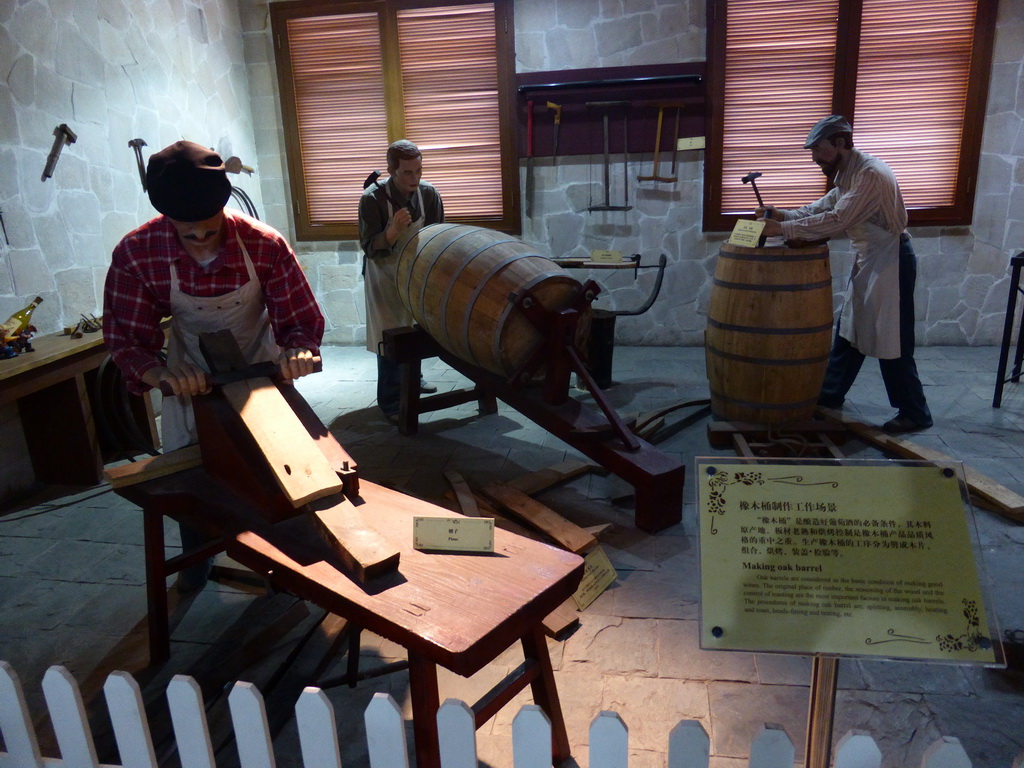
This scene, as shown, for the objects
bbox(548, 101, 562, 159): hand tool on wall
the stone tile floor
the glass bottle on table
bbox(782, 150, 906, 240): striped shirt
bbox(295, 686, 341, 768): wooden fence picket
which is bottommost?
the stone tile floor

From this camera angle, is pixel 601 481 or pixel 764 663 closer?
pixel 764 663

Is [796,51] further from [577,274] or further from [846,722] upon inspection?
[846,722]

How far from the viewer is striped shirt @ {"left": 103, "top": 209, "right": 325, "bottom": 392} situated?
8.41 feet

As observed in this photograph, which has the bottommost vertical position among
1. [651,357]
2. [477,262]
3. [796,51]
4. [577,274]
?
[651,357]

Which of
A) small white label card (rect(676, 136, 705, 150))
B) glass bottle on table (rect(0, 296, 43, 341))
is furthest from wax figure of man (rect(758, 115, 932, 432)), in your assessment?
glass bottle on table (rect(0, 296, 43, 341))

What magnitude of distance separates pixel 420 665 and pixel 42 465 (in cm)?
397

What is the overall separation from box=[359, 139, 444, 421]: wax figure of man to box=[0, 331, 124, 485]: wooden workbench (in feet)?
5.82

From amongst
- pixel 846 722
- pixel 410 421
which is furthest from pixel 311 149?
pixel 846 722

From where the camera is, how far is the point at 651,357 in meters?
7.08

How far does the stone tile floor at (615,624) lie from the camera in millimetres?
2336

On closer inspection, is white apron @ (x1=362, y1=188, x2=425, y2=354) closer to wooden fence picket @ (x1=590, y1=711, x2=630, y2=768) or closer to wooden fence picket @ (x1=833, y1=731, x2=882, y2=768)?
wooden fence picket @ (x1=590, y1=711, x2=630, y2=768)

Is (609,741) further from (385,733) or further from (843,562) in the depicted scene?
(843,562)

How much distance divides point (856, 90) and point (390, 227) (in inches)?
183

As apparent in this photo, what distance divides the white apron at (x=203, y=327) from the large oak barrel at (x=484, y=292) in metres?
1.26
